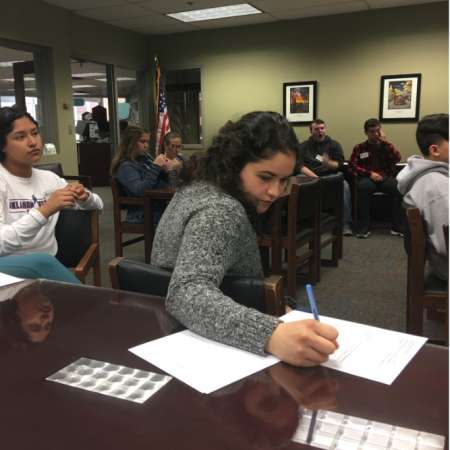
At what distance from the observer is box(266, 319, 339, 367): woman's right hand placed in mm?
770

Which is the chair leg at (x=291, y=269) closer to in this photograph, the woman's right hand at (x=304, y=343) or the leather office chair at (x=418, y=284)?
the leather office chair at (x=418, y=284)

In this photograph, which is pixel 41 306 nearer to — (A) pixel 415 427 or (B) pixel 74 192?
(A) pixel 415 427

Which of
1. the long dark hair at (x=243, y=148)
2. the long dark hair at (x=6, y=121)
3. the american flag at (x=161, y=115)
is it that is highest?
the american flag at (x=161, y=115)

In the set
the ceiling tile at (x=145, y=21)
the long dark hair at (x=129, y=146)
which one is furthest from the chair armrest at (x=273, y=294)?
the ceiling tile at (x=145, y=21)

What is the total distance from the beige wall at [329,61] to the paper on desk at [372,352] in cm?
515

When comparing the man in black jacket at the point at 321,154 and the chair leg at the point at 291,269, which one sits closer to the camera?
the chair leg at the point at 291,269

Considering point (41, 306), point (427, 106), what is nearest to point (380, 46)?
point (427, 106)

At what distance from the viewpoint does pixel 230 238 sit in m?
1.01

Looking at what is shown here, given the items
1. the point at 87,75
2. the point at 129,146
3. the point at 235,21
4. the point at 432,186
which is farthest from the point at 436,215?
the point at 87,75

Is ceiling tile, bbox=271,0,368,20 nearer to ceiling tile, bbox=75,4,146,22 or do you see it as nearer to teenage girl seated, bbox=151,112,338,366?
ceiling tile, bbox=75,4,146,22

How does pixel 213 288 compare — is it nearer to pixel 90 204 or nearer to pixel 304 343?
pixel 304 343

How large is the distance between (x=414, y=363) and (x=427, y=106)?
5999 mm

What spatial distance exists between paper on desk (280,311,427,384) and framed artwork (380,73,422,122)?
5.83m

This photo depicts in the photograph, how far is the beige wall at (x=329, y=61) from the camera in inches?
238
